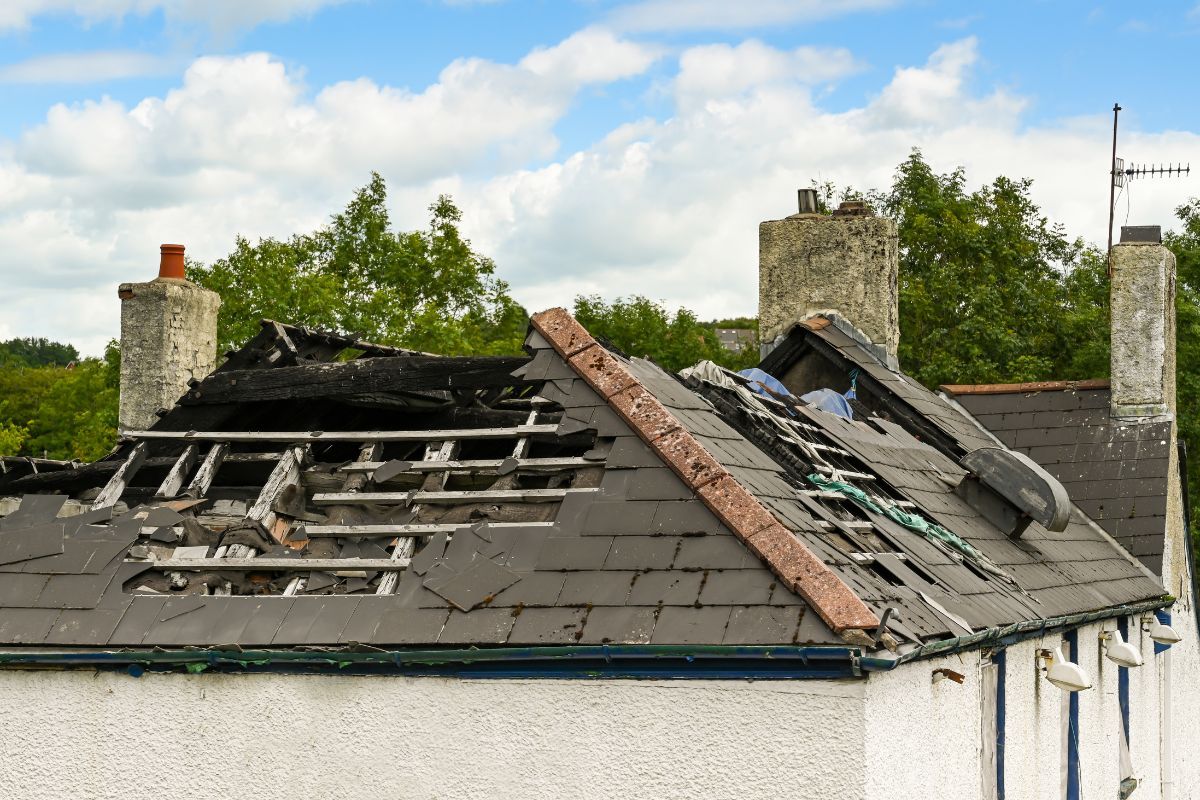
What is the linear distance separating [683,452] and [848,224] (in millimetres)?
9028

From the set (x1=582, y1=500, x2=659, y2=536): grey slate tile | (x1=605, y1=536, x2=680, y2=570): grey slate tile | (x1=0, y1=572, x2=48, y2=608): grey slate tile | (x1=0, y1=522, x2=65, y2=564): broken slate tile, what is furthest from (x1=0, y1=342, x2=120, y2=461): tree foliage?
(x1=605, y1=536, x2=680, y2=570): grey slate tile

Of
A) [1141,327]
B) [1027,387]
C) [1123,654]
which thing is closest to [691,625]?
[1123,654]

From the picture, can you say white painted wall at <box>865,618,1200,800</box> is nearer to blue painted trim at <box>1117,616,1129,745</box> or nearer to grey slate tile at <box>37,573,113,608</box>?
blue painted trim at <box>1117,616,1129,745</box>

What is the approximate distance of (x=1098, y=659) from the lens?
41.7ft

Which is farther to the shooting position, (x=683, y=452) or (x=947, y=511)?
(x=947, y=511)

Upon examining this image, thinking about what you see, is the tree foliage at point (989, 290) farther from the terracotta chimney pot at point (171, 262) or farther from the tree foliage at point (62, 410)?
the terracotta chimney pot at point (171, 262)

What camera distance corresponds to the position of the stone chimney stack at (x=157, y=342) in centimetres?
1218

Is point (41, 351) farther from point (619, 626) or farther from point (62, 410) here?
point (619, 626)

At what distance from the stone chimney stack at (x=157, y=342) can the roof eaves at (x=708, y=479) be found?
4.55 metres

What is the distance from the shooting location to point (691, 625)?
A: 7.03 m

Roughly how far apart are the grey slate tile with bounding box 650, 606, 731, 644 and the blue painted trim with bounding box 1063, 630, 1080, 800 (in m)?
5.38

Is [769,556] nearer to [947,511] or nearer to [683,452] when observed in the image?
[683,452]

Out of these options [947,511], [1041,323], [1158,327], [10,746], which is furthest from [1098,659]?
[1041,323]

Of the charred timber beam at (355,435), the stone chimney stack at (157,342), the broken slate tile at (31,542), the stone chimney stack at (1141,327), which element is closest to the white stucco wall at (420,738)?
the broken slate tile at (31,542)
